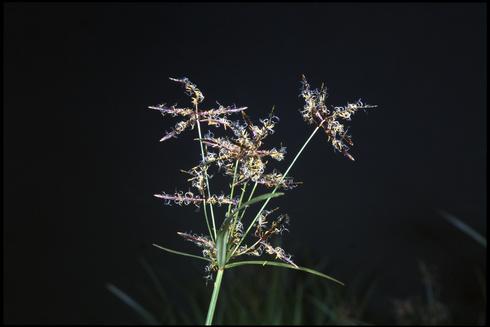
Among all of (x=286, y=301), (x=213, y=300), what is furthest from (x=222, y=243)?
(x=286, y=301)

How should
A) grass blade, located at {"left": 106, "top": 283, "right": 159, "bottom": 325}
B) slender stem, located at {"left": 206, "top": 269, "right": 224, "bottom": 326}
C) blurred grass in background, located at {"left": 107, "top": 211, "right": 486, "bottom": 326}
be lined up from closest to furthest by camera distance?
slender stem, located at {"left": 206, "top": 269, "right": 224, "bottom": 326} → grass blade, located at {"left": 106, "top": 283, "right": 159, "bottom": 325} → blurred grass in background, located at {"left": 107, "top": 211, "right": 486, "bottom": 326}

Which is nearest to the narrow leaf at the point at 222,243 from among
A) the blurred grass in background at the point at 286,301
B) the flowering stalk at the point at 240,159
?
the flowering stalk at the point at 240,159

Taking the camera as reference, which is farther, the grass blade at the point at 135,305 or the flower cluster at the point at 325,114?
the grass blade at the point at 135,305

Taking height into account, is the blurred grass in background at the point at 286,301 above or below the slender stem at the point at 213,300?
below

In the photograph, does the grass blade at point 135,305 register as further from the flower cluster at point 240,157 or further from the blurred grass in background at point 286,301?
the flower cluster at point 240,157

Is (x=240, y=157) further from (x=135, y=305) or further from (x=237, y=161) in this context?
(x=135, y=305)

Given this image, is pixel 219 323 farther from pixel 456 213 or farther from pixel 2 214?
pixel 2 214

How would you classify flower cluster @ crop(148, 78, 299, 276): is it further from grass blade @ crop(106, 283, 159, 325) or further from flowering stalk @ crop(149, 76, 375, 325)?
grass blade @ crop(106, 283, 159, 325)

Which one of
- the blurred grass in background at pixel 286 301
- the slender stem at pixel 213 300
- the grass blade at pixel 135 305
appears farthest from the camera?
the blurred grass in background at pixel 286 301

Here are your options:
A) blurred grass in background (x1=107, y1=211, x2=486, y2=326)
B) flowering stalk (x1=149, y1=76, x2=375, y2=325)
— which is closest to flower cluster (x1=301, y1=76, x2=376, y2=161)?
flowering stalk (x1=149, y1=76, x2=375, y2=325)

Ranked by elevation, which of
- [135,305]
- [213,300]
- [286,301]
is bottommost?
[286,301]

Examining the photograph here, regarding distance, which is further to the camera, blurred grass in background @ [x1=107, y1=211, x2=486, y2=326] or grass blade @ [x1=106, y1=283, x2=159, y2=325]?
blurred grass in background @ [x1=107, y1=211, x2=486, y2=326]
